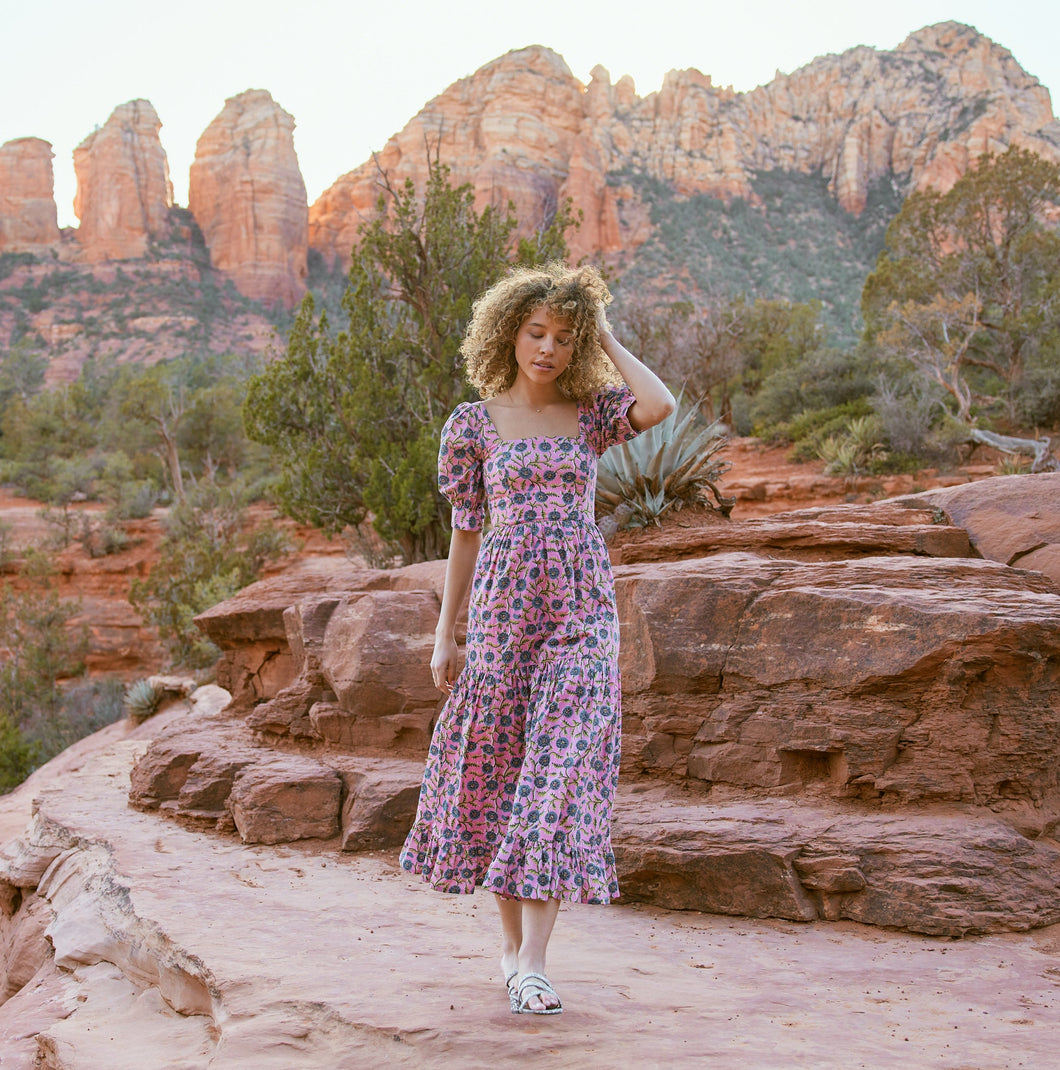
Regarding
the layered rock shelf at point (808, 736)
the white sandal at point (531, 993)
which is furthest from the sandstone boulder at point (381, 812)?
the white sandal at point (531, 993)

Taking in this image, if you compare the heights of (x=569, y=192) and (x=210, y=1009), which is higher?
(x=569, y=192)

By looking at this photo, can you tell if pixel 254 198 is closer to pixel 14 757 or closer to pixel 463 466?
pixel 14 757

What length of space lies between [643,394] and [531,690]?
3.24 feet

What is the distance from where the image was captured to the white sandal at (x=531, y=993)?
8.28 ft

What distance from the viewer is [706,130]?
57.8 meters

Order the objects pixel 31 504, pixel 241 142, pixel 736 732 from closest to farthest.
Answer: pixel 736 732
pixel 31 504
pixel 241 142

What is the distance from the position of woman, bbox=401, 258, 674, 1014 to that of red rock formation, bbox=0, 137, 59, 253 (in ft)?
209

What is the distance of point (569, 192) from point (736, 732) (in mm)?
53309

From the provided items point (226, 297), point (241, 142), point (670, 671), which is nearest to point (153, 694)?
point (670, 671)

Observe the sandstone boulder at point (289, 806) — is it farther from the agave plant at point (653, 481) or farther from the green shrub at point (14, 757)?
the green shrub at point (14, 757)

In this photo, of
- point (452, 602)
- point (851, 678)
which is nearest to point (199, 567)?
point (851, 678)

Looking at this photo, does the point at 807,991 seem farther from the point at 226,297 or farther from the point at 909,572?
the point at 226,297

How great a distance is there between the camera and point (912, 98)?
56.7 meters

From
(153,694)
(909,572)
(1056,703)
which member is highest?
(909,572)
